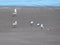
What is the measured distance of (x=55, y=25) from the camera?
68.0 inches

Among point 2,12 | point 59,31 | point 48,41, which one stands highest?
point 2,12

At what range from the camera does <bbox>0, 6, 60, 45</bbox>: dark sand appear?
1.69 metres

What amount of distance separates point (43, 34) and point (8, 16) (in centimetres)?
49

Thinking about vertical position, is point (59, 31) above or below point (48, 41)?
above

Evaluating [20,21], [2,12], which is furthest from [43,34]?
[2,12]

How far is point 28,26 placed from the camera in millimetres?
1711

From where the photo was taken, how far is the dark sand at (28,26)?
1690mm

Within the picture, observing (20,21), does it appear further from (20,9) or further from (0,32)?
(0,32)

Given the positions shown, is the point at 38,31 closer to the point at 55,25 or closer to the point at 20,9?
the point at 55,25

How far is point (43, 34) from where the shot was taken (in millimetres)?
1712

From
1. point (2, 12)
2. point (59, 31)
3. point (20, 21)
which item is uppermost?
point (2, 12)

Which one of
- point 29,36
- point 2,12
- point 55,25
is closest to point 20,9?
point 2,12

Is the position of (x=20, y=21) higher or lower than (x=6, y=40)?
higher

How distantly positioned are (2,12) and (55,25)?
68 cm
